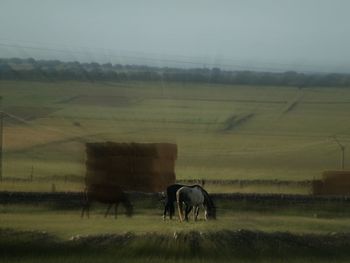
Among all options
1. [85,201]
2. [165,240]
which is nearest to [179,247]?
[165,240]

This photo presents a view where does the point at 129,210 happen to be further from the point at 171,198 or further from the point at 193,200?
the point at 193,200

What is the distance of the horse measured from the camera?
39.1ft

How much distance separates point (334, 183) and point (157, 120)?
4.11 meters

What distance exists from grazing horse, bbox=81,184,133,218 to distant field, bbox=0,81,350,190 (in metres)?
0.62

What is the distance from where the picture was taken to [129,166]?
1227 centimetres

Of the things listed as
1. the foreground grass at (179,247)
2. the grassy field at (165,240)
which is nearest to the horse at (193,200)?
the grassy field at (165,240)

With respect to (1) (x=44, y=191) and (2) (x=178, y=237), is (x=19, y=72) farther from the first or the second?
(2) (x=178, y=237)

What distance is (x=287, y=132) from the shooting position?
14.5 meters

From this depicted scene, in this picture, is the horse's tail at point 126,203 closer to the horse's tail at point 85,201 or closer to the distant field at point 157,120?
the horse's tail at point 85,201

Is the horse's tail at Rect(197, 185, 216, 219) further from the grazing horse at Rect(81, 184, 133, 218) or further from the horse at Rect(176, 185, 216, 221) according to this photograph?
the grazing horse at Rect(81, 184, 133, 218)

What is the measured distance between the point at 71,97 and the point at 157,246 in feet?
13.1

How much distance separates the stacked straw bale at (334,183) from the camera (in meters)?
14.1

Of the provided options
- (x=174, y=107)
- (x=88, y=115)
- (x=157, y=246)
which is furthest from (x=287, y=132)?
(x=157, y=246)

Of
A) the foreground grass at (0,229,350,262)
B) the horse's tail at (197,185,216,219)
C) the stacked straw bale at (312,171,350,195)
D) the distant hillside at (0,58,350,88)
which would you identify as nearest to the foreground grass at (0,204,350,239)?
the horse's tail at (197,185,216,219)
